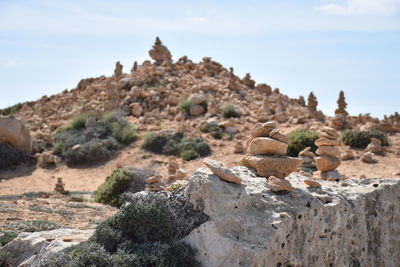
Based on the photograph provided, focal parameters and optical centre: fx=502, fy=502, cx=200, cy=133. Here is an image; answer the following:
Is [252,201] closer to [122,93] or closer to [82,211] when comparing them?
[82,211]

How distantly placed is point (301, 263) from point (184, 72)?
989 inches

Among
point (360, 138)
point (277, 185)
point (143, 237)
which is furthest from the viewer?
point (360, 138)

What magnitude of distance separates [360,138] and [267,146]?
11064mm

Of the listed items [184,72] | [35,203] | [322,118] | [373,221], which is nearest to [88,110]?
[184,72]

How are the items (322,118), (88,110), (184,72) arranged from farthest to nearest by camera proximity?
(184,72)
(88,110)
(322,118)

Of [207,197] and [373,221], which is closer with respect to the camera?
[207,197]

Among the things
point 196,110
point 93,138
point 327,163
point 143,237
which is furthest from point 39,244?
point 196,110

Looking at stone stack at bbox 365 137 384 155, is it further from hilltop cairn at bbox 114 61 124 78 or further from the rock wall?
hilltop cairn at bbox 114 61 124 78

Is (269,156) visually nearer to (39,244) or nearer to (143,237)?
(143,237)

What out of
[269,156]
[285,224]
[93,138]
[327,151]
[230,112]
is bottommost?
[93,138]

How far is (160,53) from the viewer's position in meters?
Result: 32.5

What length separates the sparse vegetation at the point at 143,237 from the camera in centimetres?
573

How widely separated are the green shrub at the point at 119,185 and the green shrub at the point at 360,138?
279 inches

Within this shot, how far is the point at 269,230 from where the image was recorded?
19.2 ft
